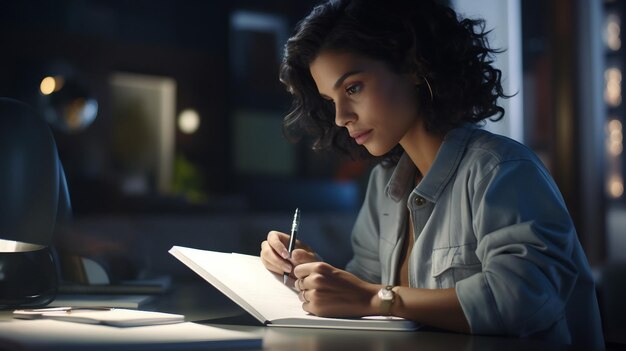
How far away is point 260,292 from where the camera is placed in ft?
3.36

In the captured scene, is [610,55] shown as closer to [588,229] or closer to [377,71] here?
[588,229]

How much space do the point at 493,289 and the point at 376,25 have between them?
51cm

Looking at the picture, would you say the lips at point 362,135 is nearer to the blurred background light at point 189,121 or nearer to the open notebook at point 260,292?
the open notebook at point 260,292

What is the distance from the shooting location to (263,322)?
3.05 ft

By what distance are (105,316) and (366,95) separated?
0.53 metres

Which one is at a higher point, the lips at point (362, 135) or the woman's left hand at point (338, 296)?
the lips at point (362, 135)

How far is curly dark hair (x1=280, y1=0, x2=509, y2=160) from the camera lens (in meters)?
1.17

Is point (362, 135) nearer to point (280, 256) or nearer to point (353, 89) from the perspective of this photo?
point (353, 89)

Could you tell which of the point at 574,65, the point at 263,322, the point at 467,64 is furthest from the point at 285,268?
the point at 574,65

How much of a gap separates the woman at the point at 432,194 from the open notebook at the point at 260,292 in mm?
24

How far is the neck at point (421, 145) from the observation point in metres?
1.24

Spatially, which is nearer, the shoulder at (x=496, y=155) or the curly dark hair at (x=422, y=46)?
the shoulder at (x=496, y=155)

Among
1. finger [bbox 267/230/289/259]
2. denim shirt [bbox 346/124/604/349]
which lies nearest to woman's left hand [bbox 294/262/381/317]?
denim shirt [bbox 346/124/604/349]

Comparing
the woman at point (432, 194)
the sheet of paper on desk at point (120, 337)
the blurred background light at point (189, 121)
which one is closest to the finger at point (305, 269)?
the woman at point (432, 194)
